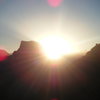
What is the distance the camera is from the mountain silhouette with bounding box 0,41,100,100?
6612 cm

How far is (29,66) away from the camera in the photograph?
98.2 metres

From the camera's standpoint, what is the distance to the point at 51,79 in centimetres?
7850

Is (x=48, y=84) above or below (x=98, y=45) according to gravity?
below

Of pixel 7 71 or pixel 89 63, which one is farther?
pixel 7 71

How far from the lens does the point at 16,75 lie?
291ft

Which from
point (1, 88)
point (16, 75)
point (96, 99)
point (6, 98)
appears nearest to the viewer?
point (96, 99)

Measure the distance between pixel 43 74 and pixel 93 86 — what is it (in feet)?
87.5

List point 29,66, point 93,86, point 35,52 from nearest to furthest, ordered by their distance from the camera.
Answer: point 93,86, point 29,66, point 35,52

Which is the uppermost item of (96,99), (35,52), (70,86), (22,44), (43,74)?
(22,44)

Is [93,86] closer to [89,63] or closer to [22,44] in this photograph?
[89,63]

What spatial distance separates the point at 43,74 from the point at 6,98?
21.3 m

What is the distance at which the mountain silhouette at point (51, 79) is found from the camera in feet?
217

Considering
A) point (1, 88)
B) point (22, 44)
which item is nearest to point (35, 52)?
point (22, 44)

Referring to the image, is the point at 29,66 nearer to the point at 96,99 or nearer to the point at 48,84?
the point at 48,84
